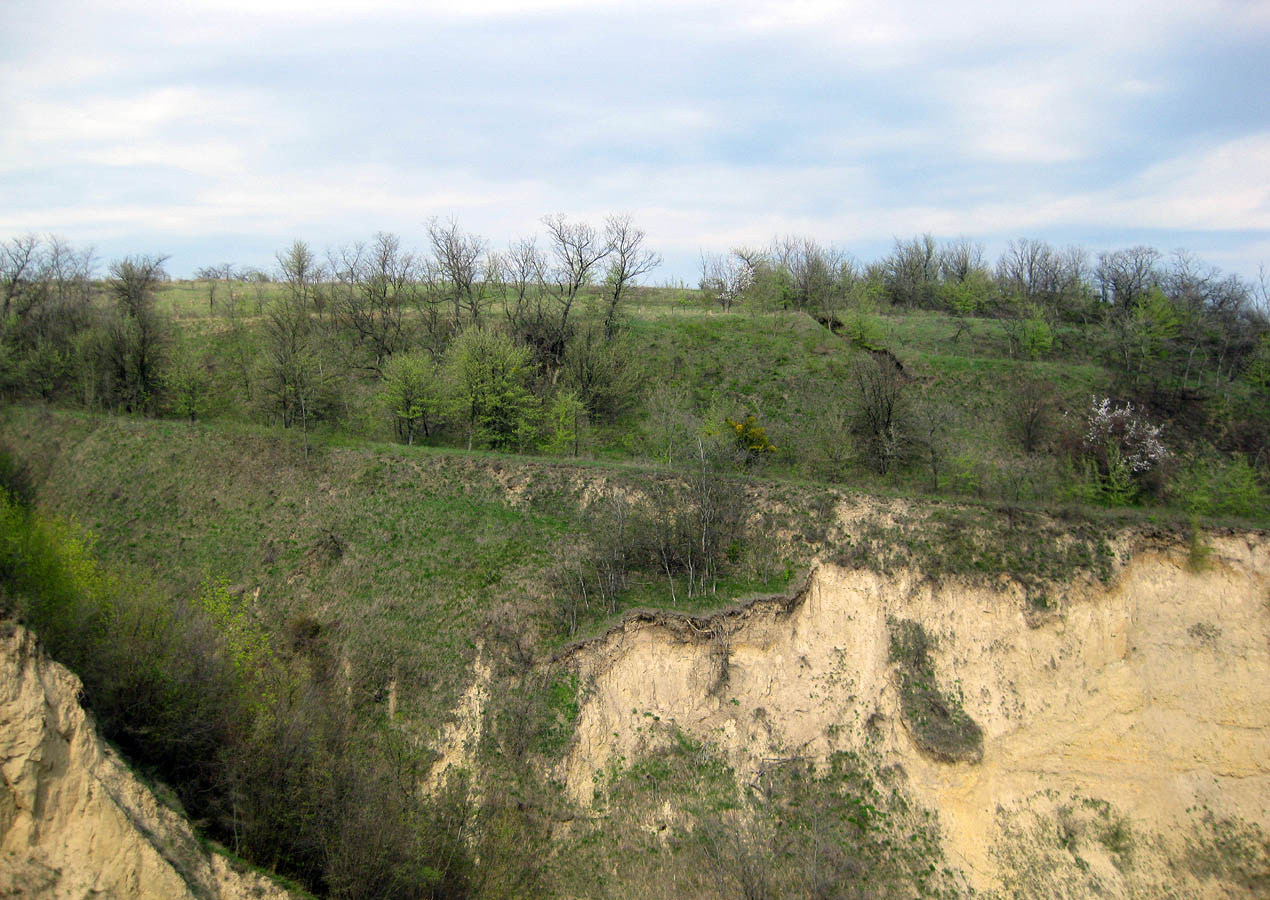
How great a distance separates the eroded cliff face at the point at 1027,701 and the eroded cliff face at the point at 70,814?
11611 millimetres

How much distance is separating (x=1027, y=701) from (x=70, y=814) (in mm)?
27664

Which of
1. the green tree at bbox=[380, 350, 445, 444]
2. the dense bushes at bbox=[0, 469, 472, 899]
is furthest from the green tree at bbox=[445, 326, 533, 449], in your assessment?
the dense bushes at bbox=[0, 469, 472, 899]

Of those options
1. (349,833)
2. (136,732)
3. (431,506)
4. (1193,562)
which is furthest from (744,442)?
(136,732)

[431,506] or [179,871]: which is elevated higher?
[431,506]

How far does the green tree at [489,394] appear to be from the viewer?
41.1 metres

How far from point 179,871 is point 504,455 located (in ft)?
73.6

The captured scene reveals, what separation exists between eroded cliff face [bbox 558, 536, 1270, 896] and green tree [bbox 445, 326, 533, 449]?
17.7 m

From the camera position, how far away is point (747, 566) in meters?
29.4

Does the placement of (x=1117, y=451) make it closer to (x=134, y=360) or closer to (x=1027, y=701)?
(x=1027, y=701)

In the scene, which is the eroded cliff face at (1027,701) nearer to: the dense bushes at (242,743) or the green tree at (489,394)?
the dense bushes at (242,743)

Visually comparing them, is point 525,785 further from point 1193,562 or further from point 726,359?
point 726,359

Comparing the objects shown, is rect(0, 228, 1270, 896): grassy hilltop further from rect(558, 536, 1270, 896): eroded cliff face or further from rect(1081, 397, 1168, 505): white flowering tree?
rect(558, 536, 1270, 896): eroded cliff face

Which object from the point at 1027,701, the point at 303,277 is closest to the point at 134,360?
the point at 303,277

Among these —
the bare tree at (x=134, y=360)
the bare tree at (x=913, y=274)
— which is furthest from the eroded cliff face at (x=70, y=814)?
the bare tree at (x=913, y=274)
